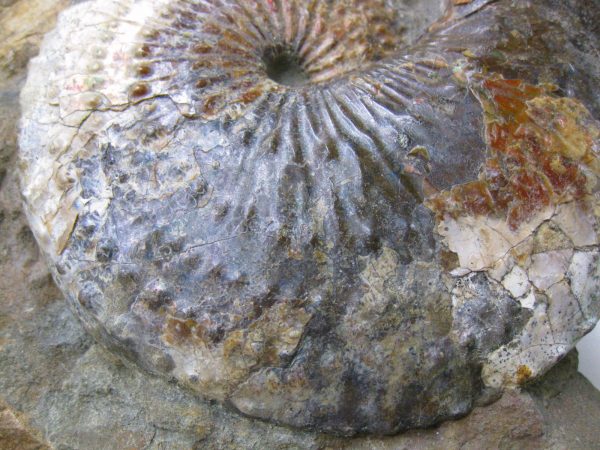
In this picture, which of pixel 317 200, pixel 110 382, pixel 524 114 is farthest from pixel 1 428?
pixel 524 114

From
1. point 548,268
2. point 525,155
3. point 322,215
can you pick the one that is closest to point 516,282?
point 548,268

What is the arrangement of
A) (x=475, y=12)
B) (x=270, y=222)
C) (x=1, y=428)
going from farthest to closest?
(x=475, y=12) → (x=1, y=428) → (x=270, y=222)

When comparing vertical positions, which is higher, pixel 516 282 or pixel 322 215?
pixel 322 215

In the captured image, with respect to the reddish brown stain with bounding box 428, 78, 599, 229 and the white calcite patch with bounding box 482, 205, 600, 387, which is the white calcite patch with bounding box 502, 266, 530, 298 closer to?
the white calcite patch with bounding box 482, 205, 600, 387

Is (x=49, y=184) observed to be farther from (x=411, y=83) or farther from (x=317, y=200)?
(x=411, y=83)

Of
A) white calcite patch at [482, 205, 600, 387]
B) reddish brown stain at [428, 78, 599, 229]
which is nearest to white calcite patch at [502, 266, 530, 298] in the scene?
white calcite patch at [482, 205, 600, 387]

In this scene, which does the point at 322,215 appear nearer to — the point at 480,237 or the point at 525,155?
the point at 480,237

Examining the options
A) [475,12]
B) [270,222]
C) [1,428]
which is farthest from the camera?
[475,12]

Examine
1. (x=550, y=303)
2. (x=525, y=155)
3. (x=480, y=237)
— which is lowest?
(x=550, y=303)
